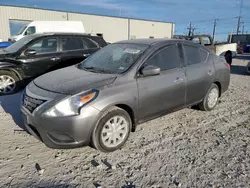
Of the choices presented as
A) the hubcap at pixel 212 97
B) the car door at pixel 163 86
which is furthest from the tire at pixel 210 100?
the car door at pixel 163 86

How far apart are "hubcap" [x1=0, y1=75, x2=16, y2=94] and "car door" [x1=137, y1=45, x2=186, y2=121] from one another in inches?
161

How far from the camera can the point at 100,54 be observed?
442 cm

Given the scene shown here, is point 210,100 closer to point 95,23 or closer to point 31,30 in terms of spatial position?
point 31,30

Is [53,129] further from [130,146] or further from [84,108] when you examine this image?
[130,146]

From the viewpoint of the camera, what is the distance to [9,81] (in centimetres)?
601

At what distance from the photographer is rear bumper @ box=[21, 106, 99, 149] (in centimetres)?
290

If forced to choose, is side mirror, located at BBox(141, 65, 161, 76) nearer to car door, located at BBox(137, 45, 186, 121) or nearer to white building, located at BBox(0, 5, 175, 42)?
car door, located at BBox(137, 45, 186, 121)

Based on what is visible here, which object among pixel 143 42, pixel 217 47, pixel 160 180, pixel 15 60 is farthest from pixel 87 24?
pixel 160 180

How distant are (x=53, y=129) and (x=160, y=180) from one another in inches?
58.5

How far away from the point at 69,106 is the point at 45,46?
170 inches

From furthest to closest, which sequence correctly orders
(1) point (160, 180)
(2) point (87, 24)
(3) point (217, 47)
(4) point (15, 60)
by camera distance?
(2) point (87, 24) < (3) point (217, 47) < (4) point (15, 60) < (1) point (160, 180)

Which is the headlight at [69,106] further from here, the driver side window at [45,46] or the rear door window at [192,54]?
the driver side window at [45,46]

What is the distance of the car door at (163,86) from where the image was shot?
3586mm

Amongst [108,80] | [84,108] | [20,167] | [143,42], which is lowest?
[20,167]
